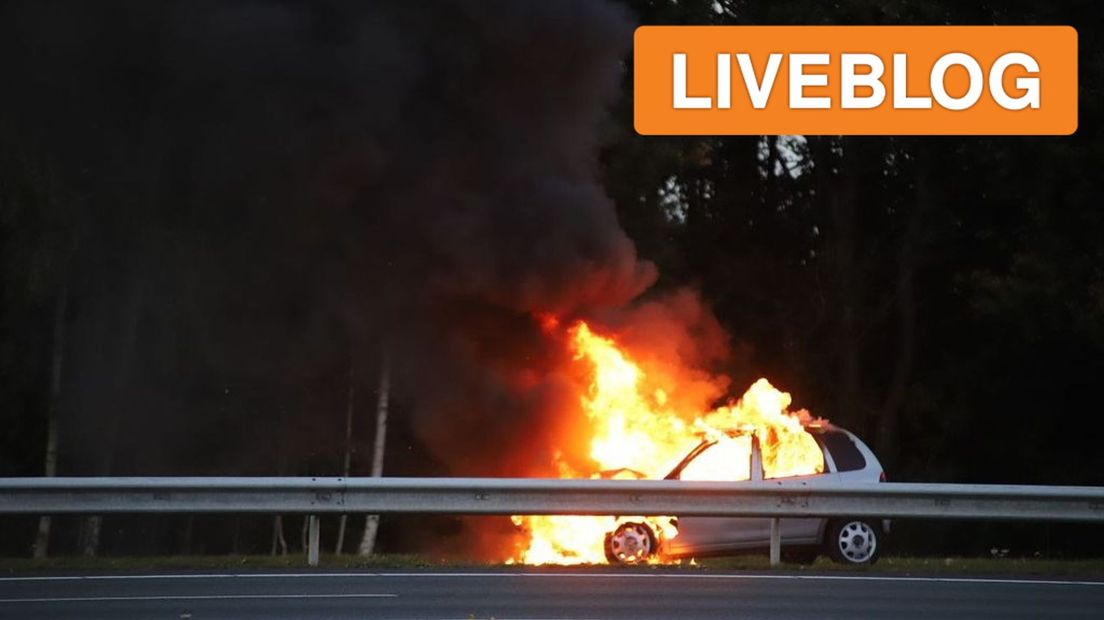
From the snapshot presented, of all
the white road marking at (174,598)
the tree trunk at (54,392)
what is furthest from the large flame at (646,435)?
the tree trunk at (54,392)

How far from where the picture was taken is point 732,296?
31688 millimetres

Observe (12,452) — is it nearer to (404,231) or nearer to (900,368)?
(404,231)

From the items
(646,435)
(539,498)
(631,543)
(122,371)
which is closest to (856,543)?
(631,543)

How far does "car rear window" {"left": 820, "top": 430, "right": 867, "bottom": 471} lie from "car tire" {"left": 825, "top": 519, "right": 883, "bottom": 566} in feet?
2.04

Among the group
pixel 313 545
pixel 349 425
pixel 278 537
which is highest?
pixel 349 425

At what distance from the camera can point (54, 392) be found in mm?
25453

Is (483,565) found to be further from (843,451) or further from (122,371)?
(122,371)

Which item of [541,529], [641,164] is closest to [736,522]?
[541,529]

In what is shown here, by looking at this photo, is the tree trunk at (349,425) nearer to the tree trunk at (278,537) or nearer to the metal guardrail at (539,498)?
the tree trunk at (278,537)

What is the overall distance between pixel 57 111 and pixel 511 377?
22.8 feet

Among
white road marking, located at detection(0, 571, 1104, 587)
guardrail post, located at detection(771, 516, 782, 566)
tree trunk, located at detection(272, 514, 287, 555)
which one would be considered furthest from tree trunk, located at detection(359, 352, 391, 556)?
white road marking, located at detection(0, 571, 1104, 587)

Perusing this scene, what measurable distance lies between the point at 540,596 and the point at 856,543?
512 cm

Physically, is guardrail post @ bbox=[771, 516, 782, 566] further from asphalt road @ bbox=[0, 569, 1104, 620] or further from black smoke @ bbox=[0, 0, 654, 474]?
black smoke @ bbox=[0, 0, 654, 474]

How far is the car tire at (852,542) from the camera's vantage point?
17.7 m
